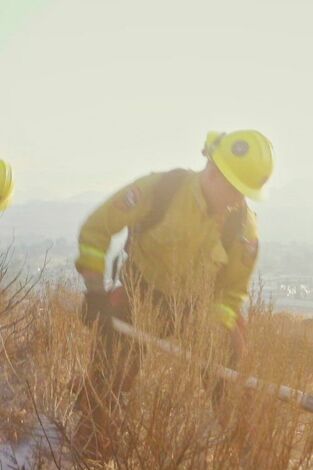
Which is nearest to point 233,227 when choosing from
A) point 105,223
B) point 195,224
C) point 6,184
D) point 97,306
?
point 195,224

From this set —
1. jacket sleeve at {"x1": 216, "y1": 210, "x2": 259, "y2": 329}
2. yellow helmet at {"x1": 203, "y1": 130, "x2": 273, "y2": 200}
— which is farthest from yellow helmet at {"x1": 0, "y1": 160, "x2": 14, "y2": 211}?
jacket sleeve at {"x1": 216, "y1": 210, "x2": 259, "y2": 329}

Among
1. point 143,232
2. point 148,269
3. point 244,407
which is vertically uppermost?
point 143,232

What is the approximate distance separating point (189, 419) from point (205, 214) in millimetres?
1339

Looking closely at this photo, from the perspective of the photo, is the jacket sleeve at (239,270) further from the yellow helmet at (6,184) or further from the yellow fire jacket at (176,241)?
the yellow helmet at (6,184)

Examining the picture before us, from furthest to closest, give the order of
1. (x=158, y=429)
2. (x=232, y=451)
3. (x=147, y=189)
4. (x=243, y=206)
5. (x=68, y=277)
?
1. (x=68, y=277)
2. (x=243, y=206)
3. (x=147, y=189)
4. (x=158, y=429)
5. (x=232, y=451)

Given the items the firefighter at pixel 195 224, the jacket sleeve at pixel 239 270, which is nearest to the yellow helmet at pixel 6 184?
the firefighter at pixel 195 224

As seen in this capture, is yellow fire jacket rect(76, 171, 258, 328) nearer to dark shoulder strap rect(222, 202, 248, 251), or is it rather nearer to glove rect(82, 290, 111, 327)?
dark shoulder strap rect(222, 202, 248, 251)

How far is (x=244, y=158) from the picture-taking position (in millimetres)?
3209

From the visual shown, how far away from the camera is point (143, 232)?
3.17 metres

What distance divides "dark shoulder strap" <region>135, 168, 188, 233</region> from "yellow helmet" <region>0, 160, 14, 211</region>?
2.73m

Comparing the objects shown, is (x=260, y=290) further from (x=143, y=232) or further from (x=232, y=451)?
(x=143, y=232)

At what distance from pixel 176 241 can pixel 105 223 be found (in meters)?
0.38

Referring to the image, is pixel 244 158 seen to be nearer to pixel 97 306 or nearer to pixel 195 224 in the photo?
pixel 195 224

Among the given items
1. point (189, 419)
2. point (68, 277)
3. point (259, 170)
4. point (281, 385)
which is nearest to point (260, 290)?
point (281, 385)
